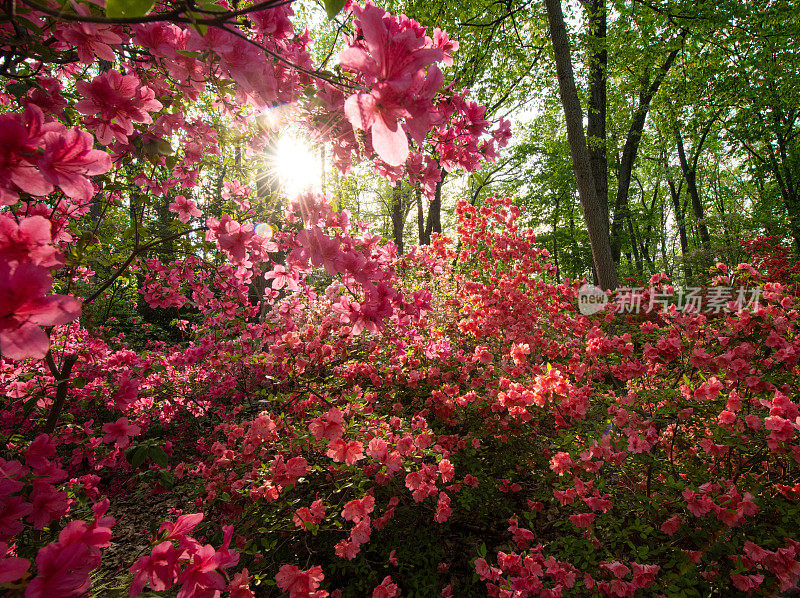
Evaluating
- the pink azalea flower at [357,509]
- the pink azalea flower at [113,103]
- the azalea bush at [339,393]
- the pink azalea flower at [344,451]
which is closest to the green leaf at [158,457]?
the azalea bush at [339,393]

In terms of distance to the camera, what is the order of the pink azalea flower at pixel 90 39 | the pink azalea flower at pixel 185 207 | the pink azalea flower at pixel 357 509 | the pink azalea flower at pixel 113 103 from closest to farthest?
the pink azalea flower at pixel 90 39
the pink azalea flower at pixel 113 103
the pink azalea flower at pixel 357 509
the pink azalea flower at pixel 185 207

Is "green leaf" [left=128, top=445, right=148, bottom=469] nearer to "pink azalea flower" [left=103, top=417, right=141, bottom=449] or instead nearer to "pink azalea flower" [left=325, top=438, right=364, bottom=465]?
"pink azalea flower" [left=103, top=417, right=141, bottom=449]

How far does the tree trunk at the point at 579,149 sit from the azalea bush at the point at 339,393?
38.8 inches

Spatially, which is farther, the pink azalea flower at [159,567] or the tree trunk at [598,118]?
the tree trunk at [598,118]

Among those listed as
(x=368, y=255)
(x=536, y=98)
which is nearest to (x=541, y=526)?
(x=368, y=255)

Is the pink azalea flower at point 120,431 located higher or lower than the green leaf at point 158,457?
higher

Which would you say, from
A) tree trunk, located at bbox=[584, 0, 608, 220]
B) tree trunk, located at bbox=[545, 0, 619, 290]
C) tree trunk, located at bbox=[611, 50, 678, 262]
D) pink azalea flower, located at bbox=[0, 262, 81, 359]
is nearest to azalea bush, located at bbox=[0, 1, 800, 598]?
pink azalea flower, located at bbox=[0, 262, 81, 359]

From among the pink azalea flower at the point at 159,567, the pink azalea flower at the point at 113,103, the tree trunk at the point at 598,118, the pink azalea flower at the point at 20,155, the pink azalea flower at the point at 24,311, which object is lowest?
the pink azalea flower at the point at 159,567

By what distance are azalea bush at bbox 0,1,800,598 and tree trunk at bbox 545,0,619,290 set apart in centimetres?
99

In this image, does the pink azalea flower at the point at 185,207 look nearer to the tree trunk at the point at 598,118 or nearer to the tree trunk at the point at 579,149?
the tree trunk at the point at 579,149

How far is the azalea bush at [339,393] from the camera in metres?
0.91

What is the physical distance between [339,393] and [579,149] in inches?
161

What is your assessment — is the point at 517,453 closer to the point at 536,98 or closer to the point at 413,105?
the point at 413,105

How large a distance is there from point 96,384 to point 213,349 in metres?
1.40
